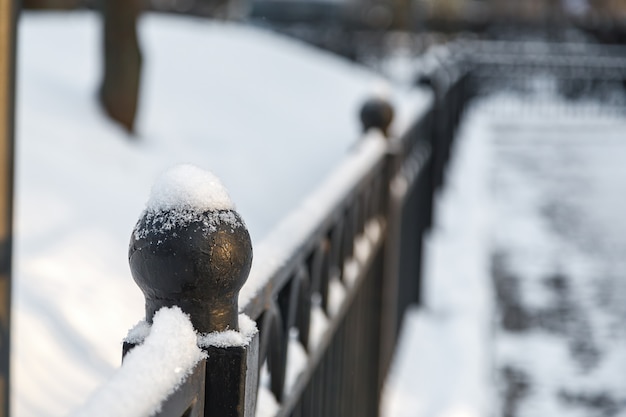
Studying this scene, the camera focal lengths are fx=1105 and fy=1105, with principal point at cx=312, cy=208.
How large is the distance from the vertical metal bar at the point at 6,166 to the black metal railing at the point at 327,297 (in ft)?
1.71

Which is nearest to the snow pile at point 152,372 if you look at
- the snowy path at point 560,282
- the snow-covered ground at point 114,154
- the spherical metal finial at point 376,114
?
the snow-covered ground at point 114,154

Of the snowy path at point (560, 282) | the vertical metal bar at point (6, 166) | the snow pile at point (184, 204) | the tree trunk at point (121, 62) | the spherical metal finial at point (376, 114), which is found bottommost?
the snowy path at point (560, 282)

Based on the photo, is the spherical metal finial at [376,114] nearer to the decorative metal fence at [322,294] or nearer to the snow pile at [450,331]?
the decorative metal fence at [322,294]

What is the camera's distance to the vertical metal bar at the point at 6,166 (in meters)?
2.15

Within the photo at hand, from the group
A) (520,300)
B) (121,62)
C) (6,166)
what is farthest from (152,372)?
(121,62)

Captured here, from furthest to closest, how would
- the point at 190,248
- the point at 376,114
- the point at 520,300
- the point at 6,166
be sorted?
the point at 520,300
the point at 376,114
the point at 6,166
the point at 190,248

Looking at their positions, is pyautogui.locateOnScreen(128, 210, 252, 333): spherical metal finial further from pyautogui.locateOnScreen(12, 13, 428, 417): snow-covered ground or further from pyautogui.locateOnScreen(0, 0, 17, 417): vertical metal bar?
pyautogui.locateOnScreen(12, 13, 428, 417): snow-covered ground

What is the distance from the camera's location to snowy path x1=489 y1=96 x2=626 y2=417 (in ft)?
17.2

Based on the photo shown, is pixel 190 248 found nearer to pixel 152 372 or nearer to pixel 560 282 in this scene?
pixel 152 372

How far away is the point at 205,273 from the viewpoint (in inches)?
55.0

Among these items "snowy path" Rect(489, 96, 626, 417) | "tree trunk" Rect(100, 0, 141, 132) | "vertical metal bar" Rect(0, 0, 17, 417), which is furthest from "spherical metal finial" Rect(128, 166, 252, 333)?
"tree trunk" Rect(100, 0, 141, 132)

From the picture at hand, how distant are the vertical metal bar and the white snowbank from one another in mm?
810

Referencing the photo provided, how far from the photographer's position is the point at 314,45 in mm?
20484

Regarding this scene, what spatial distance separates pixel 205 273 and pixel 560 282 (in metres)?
6.27
